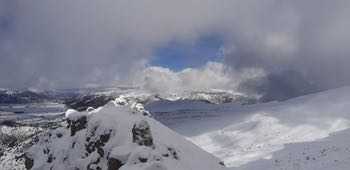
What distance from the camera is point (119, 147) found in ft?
76.1

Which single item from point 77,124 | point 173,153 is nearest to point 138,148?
point 173,153

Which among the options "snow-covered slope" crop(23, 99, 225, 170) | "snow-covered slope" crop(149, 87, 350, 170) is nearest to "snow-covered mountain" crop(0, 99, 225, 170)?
"snow-covered slope" crop(23, 99, 225, 170)

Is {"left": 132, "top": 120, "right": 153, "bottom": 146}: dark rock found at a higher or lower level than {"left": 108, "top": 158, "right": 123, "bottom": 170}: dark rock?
higher

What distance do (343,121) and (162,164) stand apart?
41328 millimetres

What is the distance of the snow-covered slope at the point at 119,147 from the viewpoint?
22391mm

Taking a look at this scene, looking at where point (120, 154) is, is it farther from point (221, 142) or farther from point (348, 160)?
point (221, 142)

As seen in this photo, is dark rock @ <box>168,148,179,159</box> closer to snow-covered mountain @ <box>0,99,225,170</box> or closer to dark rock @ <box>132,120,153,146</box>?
snow-covered mountain @ <box>0,99,225,170</box>

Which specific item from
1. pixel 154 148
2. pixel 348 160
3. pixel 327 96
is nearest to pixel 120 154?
pixel 154 148

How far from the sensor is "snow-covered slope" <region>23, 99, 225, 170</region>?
882 inches

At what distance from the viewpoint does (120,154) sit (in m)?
22.7

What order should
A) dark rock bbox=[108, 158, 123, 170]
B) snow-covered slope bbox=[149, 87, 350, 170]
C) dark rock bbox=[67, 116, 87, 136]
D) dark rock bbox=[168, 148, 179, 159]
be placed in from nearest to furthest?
dark rock bbox=[108, 158, 123, 170], dark rock bbox=[168, 148, 179, 159], dark rock bbox=[67, 116, 87, 136], snow-covered slope bbox=[149, 87, 350, 170]

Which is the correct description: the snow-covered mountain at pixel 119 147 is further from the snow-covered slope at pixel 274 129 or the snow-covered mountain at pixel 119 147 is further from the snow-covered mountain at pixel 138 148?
the snow-covered slope at pixel 274 129

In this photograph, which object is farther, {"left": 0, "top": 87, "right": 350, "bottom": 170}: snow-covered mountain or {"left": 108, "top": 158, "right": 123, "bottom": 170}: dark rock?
{"left": 0, "top": 87, "right": 350, "bottom": 170}: snow-covered mountain

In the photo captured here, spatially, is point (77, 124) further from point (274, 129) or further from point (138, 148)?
point (274, 129)
